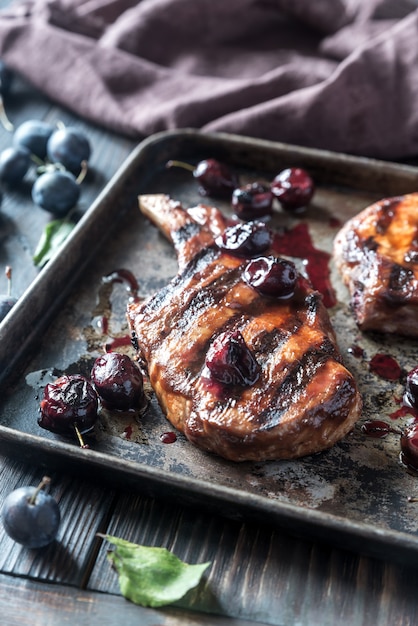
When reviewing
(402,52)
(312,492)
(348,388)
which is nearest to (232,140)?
(402,52)

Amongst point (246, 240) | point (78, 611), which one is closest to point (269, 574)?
point (78, 611)

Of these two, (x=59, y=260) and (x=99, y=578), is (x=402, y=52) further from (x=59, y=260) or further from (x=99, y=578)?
(x=99, y=578)

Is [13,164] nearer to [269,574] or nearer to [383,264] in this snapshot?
[383,264]

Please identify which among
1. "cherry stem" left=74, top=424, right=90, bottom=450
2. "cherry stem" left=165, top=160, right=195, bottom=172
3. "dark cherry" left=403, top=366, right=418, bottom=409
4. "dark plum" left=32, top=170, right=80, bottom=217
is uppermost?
"dark plum" left=32, top=170, right=80, bottom=217

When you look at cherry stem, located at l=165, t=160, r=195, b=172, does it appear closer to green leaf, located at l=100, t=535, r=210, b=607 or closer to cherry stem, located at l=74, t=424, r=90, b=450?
cherry stem, located at l=74, t=424, r=90, b=450

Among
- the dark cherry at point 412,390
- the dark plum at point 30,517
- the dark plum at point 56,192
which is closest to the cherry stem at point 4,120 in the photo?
the dark plum at point 56,192

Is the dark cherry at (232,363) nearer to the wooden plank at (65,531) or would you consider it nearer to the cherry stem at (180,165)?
the wooden plank at (65,531)

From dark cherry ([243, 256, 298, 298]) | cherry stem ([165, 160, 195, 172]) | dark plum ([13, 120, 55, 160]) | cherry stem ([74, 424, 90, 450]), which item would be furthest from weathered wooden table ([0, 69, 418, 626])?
dark plum ([13, 120, 55, 160])
